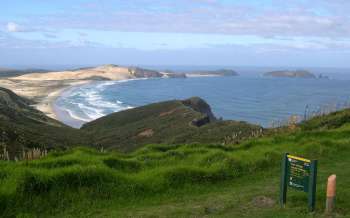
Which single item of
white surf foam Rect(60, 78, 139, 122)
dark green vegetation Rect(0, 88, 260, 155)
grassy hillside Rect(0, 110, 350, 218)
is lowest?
white surf foam Rect(60, 78, 139, 122)

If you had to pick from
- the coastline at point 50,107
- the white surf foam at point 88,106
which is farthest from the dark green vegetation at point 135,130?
the coastline at point 50,107

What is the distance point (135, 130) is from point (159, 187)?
190 feet

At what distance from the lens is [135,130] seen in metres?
69.6

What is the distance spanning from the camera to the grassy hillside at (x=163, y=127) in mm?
50219

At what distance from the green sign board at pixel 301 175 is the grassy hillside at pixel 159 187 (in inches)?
19.1

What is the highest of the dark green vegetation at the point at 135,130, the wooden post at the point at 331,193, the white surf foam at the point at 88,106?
the wooden post at the point at 331,193

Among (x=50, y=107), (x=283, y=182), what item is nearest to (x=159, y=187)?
(x=283, y=182)

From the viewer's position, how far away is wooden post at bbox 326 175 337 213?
913cm

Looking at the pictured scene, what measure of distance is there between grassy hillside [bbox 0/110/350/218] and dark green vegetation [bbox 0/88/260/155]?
2022 cm

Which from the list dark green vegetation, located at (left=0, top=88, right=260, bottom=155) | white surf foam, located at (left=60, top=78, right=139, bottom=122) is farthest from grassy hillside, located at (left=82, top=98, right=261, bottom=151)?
white surf foam, located at (left=60, top=78, right=139, bottom=122)

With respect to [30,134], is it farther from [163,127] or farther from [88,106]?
[88,106]

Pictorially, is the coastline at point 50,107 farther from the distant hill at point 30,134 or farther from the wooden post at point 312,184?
the wooden post at point 312,184

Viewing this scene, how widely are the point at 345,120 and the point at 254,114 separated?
7569 cm

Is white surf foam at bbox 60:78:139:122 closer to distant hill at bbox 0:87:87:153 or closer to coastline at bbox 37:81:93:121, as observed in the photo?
coastline at bbox 37:81:93:121
